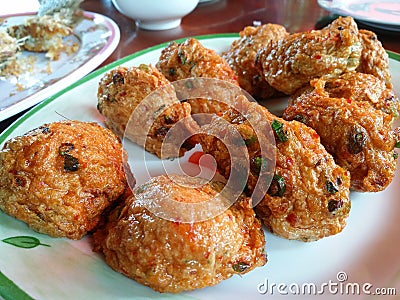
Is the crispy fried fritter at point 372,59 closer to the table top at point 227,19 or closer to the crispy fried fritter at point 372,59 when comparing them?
the crispy fried fritter at point 372,59

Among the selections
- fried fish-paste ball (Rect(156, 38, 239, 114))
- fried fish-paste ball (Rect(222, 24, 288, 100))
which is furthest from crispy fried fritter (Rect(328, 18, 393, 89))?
fried fish-paste ball (Rect(156, 38, 239, 114))

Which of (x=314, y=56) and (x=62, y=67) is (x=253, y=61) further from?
(x=62, y=67)

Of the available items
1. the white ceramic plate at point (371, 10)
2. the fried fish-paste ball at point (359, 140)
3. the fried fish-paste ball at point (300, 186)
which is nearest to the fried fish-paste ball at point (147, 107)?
the fried fish-paste ball at point (300, 186)

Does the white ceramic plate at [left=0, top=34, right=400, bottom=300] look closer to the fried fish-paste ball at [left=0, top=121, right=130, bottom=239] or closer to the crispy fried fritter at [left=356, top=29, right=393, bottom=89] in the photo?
the fried fish-paste ball at [left=0, top=121, right=130, bottom=239]

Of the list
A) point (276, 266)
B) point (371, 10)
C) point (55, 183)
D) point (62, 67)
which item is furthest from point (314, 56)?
point (371, 10)

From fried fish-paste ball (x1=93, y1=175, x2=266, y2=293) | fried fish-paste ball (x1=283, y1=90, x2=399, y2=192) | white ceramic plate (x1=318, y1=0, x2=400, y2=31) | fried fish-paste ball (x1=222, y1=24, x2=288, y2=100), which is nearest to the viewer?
fried fish-paste ball (x1=93, y1=175, x2=266, y2=293)

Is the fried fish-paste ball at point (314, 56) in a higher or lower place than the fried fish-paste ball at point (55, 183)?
higher
